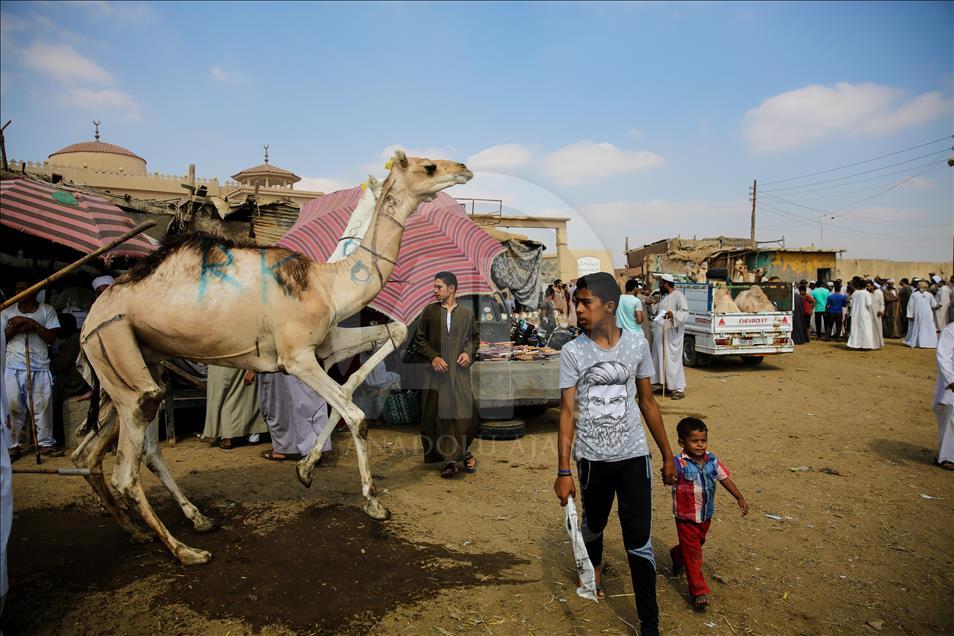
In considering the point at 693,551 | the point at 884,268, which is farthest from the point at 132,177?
the point at 884,268

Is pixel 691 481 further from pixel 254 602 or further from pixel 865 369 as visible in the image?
pixel 865 369

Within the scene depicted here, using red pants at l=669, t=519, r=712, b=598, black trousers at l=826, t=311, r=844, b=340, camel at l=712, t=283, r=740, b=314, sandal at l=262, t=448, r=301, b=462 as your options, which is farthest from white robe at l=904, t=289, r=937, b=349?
sandal at l=262, t=448, r=301, b=462

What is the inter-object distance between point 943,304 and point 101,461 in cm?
2199

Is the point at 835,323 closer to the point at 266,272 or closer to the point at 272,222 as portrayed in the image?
the point at 272,222

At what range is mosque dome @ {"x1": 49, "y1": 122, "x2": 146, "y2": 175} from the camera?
25.3m

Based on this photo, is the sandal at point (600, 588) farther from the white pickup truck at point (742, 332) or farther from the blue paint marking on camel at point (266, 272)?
the white pickup truck at point (742, 332)

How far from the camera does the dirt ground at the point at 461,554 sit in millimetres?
3273

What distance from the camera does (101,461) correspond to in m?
4.29

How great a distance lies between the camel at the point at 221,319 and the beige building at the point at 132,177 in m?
11.2

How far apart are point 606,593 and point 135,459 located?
329 cm

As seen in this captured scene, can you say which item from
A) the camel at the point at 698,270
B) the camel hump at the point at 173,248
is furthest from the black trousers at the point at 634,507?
the camel at the point at 698,270

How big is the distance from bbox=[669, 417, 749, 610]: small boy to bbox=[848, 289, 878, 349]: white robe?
16611mm

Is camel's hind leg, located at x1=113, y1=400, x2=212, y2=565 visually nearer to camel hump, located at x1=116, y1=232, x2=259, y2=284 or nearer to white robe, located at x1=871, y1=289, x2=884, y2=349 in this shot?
camel hump, located at x1=116, y1=232, x2=259, y2=284

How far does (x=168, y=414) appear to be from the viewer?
7.25 m
